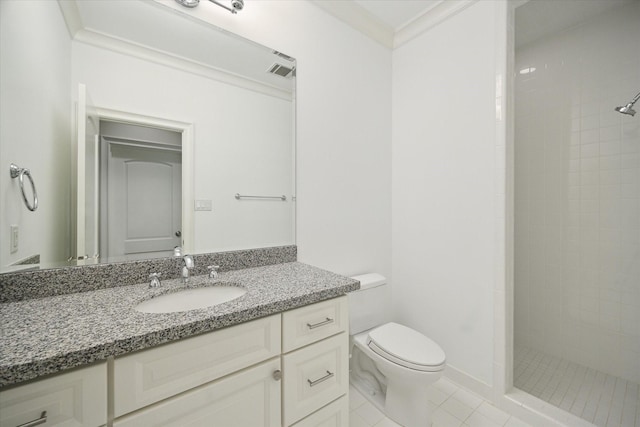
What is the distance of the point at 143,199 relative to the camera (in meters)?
1.17

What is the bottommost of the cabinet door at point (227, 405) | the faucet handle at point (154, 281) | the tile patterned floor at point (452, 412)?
the tile patterned floor at point (452, 412)

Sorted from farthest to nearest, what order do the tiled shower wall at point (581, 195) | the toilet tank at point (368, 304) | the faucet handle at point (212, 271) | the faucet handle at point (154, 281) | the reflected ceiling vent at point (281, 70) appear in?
the tiled shower wall at point (581, 195) < the toilet tank at point (368, 304) < the reflected ceiling vent at point (281, 70) < the faucet handle at point (212, 271) < the faucet handle at point (154, 281)

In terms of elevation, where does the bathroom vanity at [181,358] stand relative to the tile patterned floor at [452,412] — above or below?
above

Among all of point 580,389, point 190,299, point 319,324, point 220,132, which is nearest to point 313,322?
point 319,324

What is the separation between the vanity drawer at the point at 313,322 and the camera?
94 centimetres

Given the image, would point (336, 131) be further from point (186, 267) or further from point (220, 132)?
point (186, 267)

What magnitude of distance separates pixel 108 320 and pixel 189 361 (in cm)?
26

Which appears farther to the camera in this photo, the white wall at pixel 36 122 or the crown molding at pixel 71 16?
the crown molding at pixel 71 16

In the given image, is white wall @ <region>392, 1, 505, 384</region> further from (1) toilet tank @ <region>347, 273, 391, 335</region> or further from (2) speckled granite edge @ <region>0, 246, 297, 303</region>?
(2) speckled granite edge @ <region>0, 246, 297, 303</region>

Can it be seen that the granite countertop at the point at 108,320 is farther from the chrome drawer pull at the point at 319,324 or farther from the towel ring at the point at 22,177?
the towel ring at the point at 22,177

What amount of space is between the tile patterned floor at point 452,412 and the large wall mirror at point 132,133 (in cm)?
108

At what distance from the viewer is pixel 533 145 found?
7.11 feet

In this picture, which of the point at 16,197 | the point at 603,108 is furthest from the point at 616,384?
the point at 16,197

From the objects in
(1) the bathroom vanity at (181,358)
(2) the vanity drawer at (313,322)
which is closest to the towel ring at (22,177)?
(1) the bathroom vanity at (181,358)
